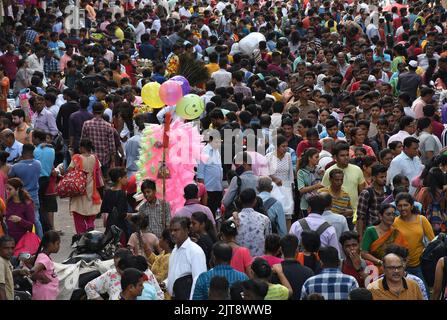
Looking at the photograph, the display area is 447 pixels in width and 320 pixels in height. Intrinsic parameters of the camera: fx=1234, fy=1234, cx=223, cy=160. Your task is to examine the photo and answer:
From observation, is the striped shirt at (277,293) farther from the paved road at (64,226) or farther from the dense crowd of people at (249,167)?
the paved road at (64,226)

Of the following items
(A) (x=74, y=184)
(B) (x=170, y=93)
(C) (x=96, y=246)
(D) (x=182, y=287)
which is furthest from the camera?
(A) (x=74, y=184)

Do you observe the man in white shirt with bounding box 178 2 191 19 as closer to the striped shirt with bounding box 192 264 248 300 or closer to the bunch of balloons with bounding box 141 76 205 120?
the bunch of balloons with bounding box 141 76 205 120

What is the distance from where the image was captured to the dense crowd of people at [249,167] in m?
10.0

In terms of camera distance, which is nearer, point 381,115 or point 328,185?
point 328,185

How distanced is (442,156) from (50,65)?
11.1 metres

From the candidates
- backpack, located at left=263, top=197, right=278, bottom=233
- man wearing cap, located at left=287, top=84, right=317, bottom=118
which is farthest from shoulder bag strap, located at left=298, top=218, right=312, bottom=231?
man wearing cap, located at left=287, top=84, right=317, bottom=118

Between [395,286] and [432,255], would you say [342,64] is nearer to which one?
[432,255]

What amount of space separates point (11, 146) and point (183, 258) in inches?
193

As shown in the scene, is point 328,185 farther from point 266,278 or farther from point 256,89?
point 256,89

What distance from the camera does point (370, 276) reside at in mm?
10578

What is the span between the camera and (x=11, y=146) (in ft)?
47.8

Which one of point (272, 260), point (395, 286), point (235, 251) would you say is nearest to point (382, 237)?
point (272, 260)

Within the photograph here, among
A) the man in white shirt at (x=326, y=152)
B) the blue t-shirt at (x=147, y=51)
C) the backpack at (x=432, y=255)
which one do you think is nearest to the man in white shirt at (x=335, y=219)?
the backpack at (x=432, y=255)
